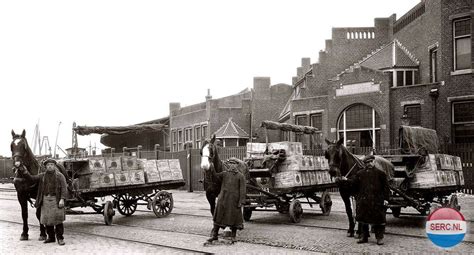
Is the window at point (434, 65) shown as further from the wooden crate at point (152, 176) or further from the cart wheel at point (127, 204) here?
the cart wheel at point (127, 204)

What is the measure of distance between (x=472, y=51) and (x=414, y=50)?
31.4 feet

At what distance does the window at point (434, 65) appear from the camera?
30.3 metres

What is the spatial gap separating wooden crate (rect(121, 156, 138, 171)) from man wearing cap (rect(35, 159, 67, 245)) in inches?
161

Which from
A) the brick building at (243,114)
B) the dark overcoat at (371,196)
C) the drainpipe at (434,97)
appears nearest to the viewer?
the dark overcoat at (371,196)

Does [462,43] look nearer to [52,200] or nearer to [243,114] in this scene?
[243,114]

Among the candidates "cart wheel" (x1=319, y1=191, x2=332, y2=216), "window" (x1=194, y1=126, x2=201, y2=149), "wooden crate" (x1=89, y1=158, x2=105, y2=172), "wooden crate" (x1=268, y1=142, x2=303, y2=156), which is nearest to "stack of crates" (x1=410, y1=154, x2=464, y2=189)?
"cart wheel" (x1=319, y1=191, x2=332, y2=216)

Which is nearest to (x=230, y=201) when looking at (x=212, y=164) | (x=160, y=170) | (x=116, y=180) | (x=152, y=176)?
(x=212, y=164)

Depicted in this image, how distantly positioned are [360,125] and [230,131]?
1421 centimetres

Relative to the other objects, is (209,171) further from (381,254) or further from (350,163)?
(381,254)

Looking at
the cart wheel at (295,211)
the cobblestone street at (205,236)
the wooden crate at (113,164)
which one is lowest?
the cobblestone street at (205,236)

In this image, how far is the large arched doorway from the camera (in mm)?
31062

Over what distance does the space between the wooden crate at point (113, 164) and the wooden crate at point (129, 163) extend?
15 centimetres

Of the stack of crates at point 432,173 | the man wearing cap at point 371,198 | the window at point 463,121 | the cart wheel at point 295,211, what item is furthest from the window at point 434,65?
the man wearing cap at point 371,198

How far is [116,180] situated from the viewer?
579 inches
